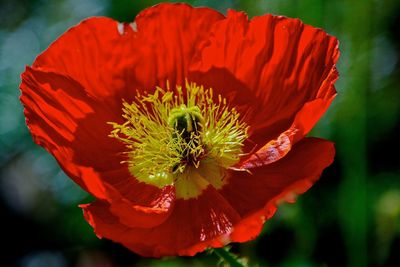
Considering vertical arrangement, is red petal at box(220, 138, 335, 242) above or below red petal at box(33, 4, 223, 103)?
below

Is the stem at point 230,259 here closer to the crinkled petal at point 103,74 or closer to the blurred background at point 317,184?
the crinkled petal at point 103,74

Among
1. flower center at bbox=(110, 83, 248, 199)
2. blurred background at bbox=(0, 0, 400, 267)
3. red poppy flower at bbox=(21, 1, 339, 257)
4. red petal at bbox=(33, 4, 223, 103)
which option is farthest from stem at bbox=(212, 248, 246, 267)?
blurred background at bbox=(0, 0, 400, 267)

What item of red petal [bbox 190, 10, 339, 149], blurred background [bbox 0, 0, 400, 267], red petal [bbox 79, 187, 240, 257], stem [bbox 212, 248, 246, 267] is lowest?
blurred background [bbox 0, 0, 400, 267]

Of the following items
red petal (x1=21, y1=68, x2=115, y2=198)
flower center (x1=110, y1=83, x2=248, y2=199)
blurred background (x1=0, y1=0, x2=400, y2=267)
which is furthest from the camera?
blurred background (x1=0, y1=0, x2=400, y2=267)

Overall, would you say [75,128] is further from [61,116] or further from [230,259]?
[230,259]

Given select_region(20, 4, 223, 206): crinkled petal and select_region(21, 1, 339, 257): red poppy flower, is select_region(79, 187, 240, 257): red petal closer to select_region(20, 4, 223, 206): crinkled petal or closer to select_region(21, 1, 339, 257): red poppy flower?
select_region(21, 1, 339, 257): red poppy flower

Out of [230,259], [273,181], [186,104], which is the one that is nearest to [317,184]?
[186,104]

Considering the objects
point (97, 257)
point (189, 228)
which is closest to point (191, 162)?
point (189, 228)

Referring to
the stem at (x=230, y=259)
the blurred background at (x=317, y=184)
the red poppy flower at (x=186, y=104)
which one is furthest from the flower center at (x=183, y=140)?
the blurred background at (x=317, y=184)
